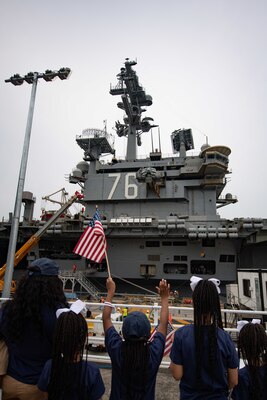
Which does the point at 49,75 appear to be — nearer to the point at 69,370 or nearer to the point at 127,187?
the point at 69,370

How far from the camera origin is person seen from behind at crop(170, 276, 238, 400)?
218cm

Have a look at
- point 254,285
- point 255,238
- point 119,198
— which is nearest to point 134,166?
point 119,198

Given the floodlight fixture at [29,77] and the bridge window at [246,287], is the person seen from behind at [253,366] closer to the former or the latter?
the bridge window at [246,287]

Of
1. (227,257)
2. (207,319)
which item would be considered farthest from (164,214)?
(207,319)

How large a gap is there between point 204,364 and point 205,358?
1.9 inches

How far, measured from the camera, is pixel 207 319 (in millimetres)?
2365

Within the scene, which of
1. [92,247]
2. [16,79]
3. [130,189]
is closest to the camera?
[92,247]

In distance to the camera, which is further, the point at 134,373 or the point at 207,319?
the point at 207,319

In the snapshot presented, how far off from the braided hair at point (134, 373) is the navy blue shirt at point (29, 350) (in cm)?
83

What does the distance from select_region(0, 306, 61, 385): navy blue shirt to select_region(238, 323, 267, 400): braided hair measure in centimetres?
183

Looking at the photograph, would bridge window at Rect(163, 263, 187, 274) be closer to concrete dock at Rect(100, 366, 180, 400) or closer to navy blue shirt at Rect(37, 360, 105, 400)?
concrete dock at Rect(100, 366, 180, 400)

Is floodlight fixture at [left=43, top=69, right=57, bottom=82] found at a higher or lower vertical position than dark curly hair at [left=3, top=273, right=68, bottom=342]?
higher

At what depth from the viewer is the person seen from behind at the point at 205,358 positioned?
2176mm

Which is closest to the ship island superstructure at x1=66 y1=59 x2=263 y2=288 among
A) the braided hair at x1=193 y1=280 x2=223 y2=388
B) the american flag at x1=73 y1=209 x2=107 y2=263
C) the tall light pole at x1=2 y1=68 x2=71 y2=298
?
the tall light pole at x1=2 y1=68 x2=71 y2=298
